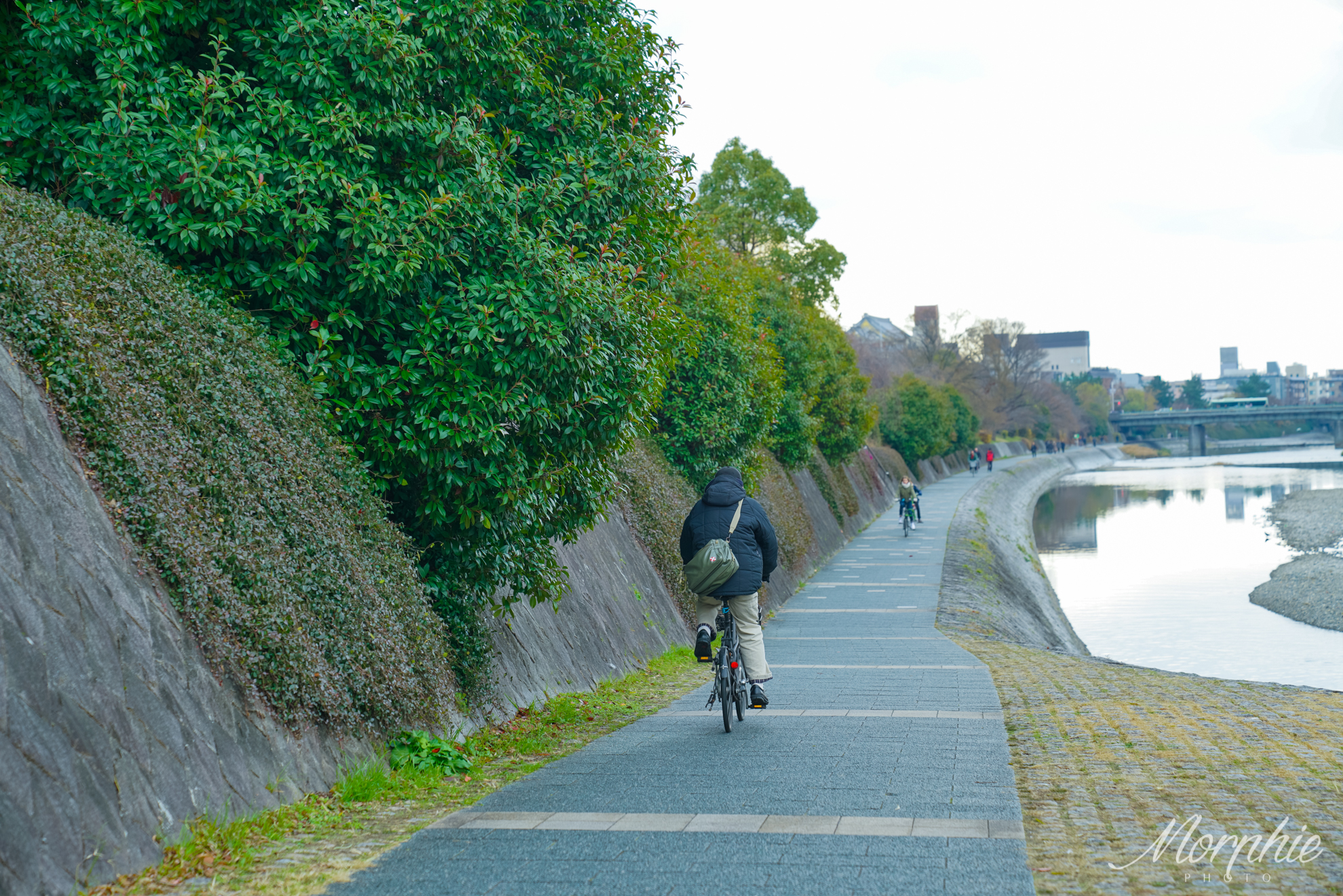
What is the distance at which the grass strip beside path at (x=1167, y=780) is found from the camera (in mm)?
4117

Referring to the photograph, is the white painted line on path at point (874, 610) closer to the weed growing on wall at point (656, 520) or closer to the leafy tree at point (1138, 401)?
the weed growing on wall at point (656, 520)

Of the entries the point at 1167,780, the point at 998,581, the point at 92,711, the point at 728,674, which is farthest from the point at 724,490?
the point at 998,581

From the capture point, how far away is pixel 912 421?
61000mm

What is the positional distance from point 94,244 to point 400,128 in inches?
81.0

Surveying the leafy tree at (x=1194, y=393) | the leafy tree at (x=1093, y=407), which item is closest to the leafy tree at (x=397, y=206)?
the leafy tree at (x=1093, y=407)

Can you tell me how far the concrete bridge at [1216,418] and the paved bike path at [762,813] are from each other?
115214 millimetres

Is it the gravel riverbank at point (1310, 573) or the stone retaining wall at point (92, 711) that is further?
the gravel riverbank at point (1310, 573)

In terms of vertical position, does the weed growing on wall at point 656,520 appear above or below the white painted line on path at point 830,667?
above

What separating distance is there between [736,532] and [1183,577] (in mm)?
30498

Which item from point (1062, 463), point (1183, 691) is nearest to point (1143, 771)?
point (1183, 691)

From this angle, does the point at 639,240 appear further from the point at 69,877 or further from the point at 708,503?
the point at 69,877

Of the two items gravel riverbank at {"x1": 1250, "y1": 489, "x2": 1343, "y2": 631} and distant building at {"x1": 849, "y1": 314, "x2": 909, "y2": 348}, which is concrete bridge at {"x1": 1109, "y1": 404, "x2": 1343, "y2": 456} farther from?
gravel riverbank at {"x1": 1250, "y1": 489, "x2": 1343, "y2": 631}

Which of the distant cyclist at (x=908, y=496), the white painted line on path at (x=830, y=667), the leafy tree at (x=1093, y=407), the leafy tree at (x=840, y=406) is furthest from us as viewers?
the leafy tree at (x=1093, y=407)

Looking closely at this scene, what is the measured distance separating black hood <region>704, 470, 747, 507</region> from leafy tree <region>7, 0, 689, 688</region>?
32.4 inches
